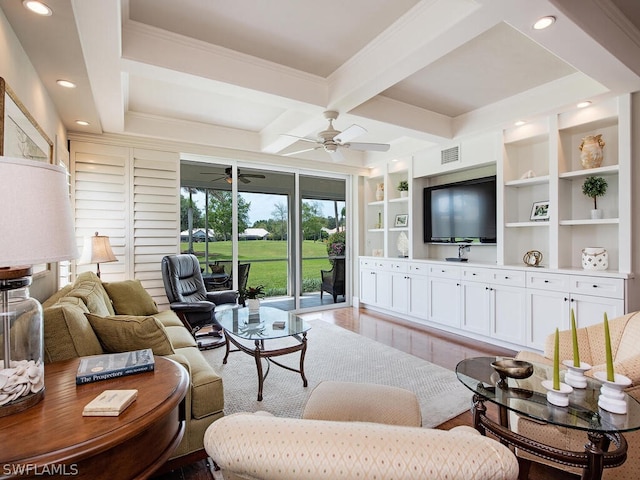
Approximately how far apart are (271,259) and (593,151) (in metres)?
4.32

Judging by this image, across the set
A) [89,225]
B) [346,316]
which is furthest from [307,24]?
[346,316]

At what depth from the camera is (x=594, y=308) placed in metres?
3.22

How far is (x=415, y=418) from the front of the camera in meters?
1.63

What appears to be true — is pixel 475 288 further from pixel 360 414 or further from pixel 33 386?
pixel 33 386

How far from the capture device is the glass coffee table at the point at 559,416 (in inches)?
52.5

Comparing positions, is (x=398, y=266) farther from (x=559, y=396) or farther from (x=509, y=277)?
(x=559, y=396)

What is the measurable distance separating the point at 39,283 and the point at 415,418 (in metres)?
2.61

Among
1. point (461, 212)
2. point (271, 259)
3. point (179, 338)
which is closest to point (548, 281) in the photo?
point (461, 212)

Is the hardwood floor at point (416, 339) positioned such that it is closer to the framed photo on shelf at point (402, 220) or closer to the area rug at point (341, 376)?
the area rug at point (341, 376)

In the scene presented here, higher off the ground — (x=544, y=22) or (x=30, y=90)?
(x=544, y=22)

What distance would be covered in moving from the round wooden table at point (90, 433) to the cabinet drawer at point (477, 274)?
3810 mm

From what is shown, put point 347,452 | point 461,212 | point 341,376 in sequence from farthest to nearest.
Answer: point 461,212 < point 341,376 < point 347,452

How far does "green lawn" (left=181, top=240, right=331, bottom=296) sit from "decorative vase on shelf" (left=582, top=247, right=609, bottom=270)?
12.3 ft

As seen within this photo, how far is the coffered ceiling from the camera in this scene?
6.68 ft
